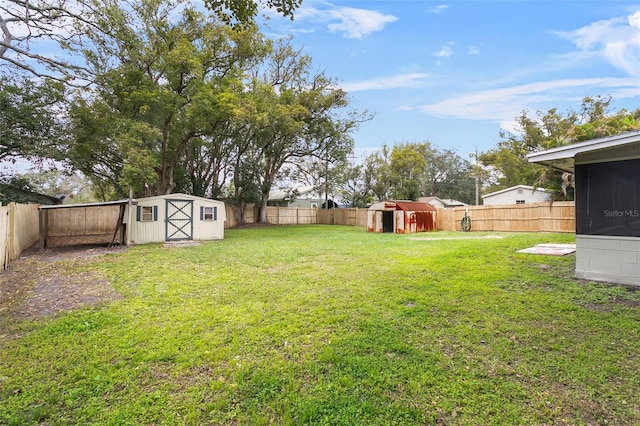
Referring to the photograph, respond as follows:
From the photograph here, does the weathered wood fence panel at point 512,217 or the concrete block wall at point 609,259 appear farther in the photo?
the weathered wood fence panel at point 512,217

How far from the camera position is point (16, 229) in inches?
327

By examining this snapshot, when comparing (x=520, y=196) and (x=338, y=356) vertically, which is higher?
(x=520, y=196)

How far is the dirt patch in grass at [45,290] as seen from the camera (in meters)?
4.51

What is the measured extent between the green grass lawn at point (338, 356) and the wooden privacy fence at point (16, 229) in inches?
163

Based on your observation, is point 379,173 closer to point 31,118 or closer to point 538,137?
point 538,137

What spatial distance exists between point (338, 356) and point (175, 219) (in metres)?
11.7

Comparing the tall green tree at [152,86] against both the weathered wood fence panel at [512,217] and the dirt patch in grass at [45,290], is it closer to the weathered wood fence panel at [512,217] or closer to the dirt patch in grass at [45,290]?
the dirt patch in grass at [45,290]

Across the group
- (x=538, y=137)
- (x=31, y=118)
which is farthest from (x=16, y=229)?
(x=538, y=137)

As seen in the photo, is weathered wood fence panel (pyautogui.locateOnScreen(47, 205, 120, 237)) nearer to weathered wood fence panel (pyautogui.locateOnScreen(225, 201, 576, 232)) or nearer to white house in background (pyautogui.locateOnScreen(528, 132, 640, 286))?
weathered wood fence panel (pyautogui.locateOnScreen(225, 201, 576, 232))

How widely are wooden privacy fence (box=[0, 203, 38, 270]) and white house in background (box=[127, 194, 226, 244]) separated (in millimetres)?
2821

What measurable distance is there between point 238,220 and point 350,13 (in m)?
18.0

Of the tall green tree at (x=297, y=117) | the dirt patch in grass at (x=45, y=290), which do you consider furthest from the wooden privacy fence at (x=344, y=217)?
the dirt patch in grass at (x=45, y=290)

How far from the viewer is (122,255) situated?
9.18 meters

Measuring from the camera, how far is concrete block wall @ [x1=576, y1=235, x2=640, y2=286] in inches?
193
